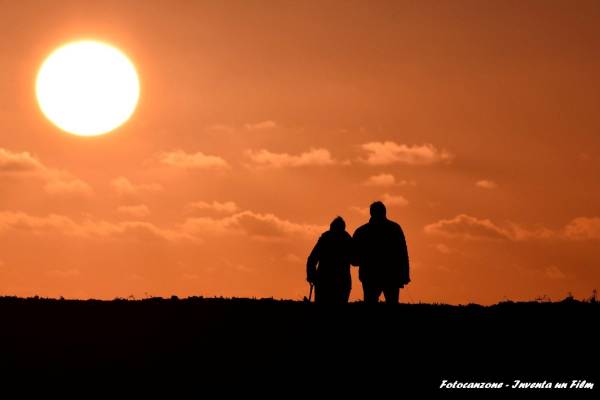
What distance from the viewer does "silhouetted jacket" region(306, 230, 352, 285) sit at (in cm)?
3141

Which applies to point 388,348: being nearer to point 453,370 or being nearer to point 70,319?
point 453,370

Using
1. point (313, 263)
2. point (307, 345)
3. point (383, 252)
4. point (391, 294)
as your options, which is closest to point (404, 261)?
point (383, 252)

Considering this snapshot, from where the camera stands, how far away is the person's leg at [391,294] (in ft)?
102

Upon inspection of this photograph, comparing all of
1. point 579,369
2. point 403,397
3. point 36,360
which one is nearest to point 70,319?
point 36,360

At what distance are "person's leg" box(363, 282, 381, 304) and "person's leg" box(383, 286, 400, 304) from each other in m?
0.17

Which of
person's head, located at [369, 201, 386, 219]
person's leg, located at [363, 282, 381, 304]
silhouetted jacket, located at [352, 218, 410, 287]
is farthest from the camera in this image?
person's leg, located at [363, 282, 381, 304]

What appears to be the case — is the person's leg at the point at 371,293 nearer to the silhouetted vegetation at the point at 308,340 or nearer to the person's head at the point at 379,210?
the silhouetted vegetation at the point at 308,340

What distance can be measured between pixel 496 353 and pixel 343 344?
9.85ft

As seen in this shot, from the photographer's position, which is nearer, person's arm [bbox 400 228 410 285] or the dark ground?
the dark ground

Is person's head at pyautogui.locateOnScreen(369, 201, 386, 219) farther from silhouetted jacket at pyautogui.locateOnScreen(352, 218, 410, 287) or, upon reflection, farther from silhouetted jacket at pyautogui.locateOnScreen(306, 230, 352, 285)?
silhouetted jacket at pyautogui.locateOnScreen(306, 230, 352, 285)

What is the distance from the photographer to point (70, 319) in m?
31.8

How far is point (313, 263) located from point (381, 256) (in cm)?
173

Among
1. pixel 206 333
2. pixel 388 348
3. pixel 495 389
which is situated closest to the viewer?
pixel 495 389

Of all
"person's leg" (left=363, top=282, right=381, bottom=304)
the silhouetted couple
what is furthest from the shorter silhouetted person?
"person's leg" (left=363, top=282, right=381, bottom=304)
